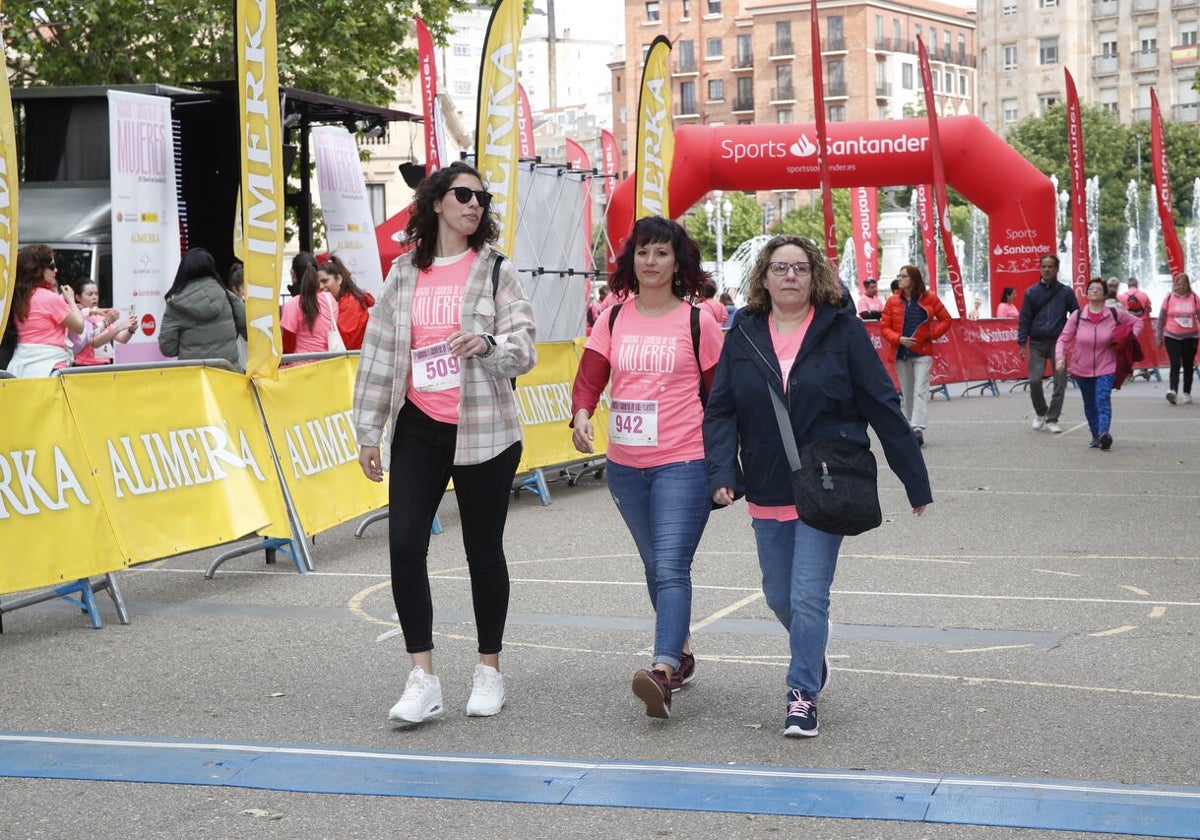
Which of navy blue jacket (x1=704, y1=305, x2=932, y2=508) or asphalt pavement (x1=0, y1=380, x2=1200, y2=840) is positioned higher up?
navy blue jacket (x1=704, y1=305, x2=932, y2=508)

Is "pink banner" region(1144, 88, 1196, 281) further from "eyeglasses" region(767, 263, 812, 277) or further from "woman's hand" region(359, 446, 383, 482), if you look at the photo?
"woman's hand" region(359, 446, 383, 482)

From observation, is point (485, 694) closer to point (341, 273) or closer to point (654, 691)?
point (654, 691)

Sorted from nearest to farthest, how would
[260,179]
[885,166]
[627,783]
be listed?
[627,783] → [260,179] → [885,166]

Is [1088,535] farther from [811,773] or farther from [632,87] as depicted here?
[632,87]

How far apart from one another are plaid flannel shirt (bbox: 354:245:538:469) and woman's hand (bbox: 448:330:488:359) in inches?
5.6

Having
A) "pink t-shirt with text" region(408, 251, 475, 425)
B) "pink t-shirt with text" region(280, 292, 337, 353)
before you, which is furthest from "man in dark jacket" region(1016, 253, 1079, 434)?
"pink t-shirt with text" region(408, 251, 475, 425)

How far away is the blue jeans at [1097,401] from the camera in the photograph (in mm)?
17359

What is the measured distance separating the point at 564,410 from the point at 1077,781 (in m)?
9.42

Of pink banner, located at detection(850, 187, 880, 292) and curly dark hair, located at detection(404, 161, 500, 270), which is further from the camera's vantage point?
pink banner, located at detection(850, 187, 880, 292)

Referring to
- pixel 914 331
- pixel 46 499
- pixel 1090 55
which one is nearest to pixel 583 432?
pixel 46 499

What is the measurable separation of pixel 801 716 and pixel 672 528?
0.85m

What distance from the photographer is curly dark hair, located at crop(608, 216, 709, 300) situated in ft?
21.2

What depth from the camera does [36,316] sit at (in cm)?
1320

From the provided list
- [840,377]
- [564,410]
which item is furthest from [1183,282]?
[840,377]
